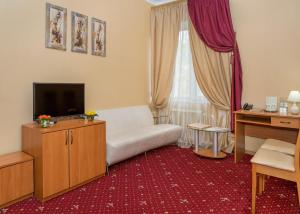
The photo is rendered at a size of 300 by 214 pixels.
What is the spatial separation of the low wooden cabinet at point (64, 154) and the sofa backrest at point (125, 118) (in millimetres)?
653

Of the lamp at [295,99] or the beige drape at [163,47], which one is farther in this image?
the beige drape at [163,47]

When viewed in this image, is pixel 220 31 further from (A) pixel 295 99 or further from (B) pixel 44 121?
(B) pixel 44 121

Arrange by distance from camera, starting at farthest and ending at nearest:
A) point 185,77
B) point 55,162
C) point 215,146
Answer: point 185,77
point 215,146
point 55,162

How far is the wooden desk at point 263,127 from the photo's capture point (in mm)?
3004

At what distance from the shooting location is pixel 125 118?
3992mm

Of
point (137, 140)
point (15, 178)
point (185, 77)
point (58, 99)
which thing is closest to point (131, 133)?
point (137, 140)

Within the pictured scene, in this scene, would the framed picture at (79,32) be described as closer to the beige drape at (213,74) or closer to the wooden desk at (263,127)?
the beige drape at (213,74)

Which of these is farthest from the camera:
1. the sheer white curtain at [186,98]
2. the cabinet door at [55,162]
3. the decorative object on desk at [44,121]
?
the sheer white curtain at [186,98]

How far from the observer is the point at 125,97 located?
4.31 meters

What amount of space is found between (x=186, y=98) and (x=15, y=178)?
3.20 meters

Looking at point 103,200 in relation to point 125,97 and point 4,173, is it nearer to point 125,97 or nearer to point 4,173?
point 4,173

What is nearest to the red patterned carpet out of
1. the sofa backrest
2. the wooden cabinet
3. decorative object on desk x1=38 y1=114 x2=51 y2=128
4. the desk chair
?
the wooden cabinet

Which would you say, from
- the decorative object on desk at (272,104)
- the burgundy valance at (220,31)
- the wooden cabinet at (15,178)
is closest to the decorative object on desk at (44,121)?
the wooden cabinet at (15,178)

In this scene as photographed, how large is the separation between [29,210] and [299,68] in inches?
158
